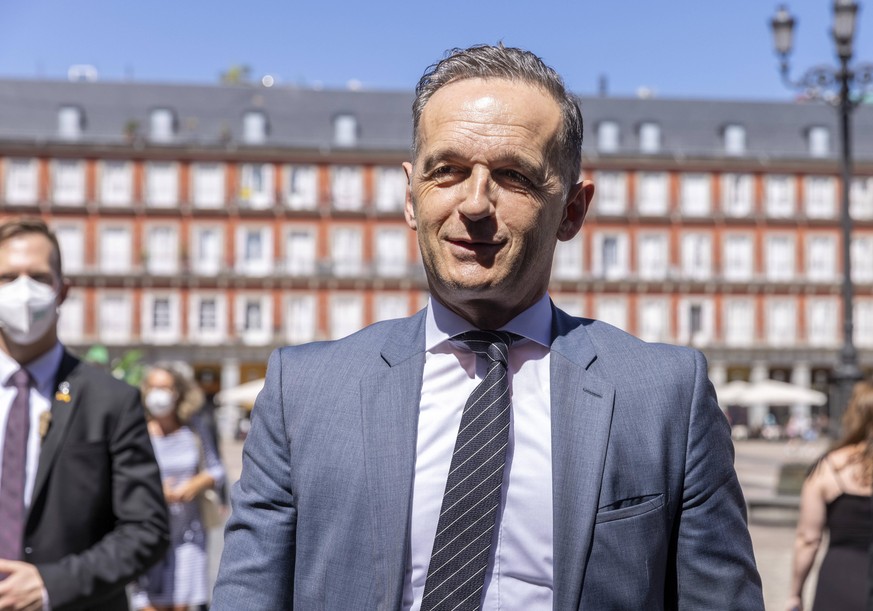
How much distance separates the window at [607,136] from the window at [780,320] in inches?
382

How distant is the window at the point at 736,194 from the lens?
50.7 m

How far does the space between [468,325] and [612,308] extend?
48.9 m

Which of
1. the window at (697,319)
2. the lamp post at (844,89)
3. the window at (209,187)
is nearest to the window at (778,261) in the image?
the window at (697,319)

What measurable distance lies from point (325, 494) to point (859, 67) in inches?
520


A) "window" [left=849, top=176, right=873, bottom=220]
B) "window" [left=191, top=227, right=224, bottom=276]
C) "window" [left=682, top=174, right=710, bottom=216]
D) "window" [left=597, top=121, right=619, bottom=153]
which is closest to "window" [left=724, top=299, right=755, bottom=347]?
"window" [left=682, top=174, right=710, bottom=216]

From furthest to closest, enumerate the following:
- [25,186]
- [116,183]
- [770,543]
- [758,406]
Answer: [758,406]
[116,183]
[25,186]
[770,543]

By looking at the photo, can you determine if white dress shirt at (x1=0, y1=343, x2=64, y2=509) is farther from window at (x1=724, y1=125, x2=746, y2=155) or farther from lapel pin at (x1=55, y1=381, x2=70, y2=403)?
window at (x1=724, y1=125, x2=746, y2=155)

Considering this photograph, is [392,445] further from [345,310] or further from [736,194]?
[736,194]

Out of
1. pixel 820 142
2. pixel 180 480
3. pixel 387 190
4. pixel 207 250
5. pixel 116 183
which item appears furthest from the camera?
pixel 820 142

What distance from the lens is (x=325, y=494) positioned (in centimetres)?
194

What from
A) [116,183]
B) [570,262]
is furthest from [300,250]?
[570,262]

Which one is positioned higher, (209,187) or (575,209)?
(209,187)

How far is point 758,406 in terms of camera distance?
165ft

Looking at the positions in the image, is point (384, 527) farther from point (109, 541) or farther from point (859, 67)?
point (859, 67)
